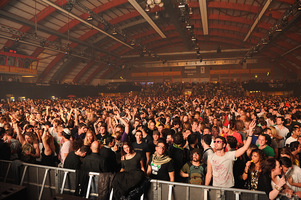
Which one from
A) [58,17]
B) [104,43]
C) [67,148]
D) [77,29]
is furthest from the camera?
[104,43]

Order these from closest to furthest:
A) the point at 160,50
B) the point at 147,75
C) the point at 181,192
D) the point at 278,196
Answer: the point at 278,196, the point at 181,192, the point at 160,50, the point at 147,75

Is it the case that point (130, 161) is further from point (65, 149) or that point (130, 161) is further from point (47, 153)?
point (47, 153)

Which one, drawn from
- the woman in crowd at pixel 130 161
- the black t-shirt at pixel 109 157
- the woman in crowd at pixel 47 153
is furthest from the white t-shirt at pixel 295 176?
the woman in crowd at pixel 47 153

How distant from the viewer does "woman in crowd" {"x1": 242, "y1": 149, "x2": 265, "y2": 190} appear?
3107 millimetres

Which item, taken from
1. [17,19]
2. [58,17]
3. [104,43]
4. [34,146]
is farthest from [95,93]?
[34,146]

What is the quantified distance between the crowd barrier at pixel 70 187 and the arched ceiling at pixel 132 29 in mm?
9998

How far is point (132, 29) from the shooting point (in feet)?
78.2

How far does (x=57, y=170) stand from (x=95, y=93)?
24.3m

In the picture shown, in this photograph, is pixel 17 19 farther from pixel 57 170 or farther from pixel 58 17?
pixel 57 170

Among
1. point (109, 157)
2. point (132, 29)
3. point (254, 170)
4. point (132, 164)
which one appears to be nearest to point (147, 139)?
point (109, 157)

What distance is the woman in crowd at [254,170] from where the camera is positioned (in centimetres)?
311

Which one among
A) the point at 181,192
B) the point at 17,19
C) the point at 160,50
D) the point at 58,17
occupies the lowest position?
the point at 181,192

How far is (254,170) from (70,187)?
3.39 m

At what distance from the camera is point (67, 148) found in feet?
14.6
